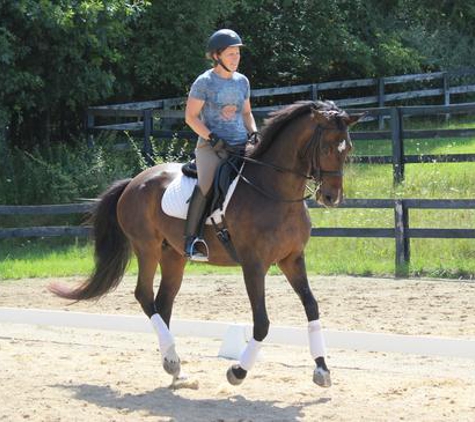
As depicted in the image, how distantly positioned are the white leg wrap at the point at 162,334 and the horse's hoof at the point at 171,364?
0.16 ft

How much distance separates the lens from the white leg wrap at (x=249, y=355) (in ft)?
21.6

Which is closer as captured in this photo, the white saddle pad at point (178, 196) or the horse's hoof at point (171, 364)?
the horse's hoof at point (171, 364)

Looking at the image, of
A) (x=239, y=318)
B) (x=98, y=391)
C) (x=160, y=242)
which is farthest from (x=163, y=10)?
(x=98, y=391)

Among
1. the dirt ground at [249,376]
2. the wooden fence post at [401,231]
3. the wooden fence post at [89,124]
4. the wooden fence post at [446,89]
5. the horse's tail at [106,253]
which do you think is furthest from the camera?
the wooden fence post at [446,89]

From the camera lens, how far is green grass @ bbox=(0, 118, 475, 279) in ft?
42.3

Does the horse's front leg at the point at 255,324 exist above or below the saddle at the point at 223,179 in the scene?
below

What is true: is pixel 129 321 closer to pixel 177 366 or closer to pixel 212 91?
pixel 177 366

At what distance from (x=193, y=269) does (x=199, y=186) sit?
637 centimetres

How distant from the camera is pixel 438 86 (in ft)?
93.6

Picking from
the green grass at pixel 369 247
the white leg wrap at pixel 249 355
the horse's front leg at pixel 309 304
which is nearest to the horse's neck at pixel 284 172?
the horse's front leg at pixel 309 304

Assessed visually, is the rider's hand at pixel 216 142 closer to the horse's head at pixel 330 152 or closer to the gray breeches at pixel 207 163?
the gray breeches at pixel 207 163

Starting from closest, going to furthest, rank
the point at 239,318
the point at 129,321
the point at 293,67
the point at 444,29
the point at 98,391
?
the point at 98,391 < the point at 129,321 < the point at 239,318 < the point at 293,67 < the point at 444,29

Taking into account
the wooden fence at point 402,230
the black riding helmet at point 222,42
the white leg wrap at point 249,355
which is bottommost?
the white leg wrap at point 249,355

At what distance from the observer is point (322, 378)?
6.47 metres
